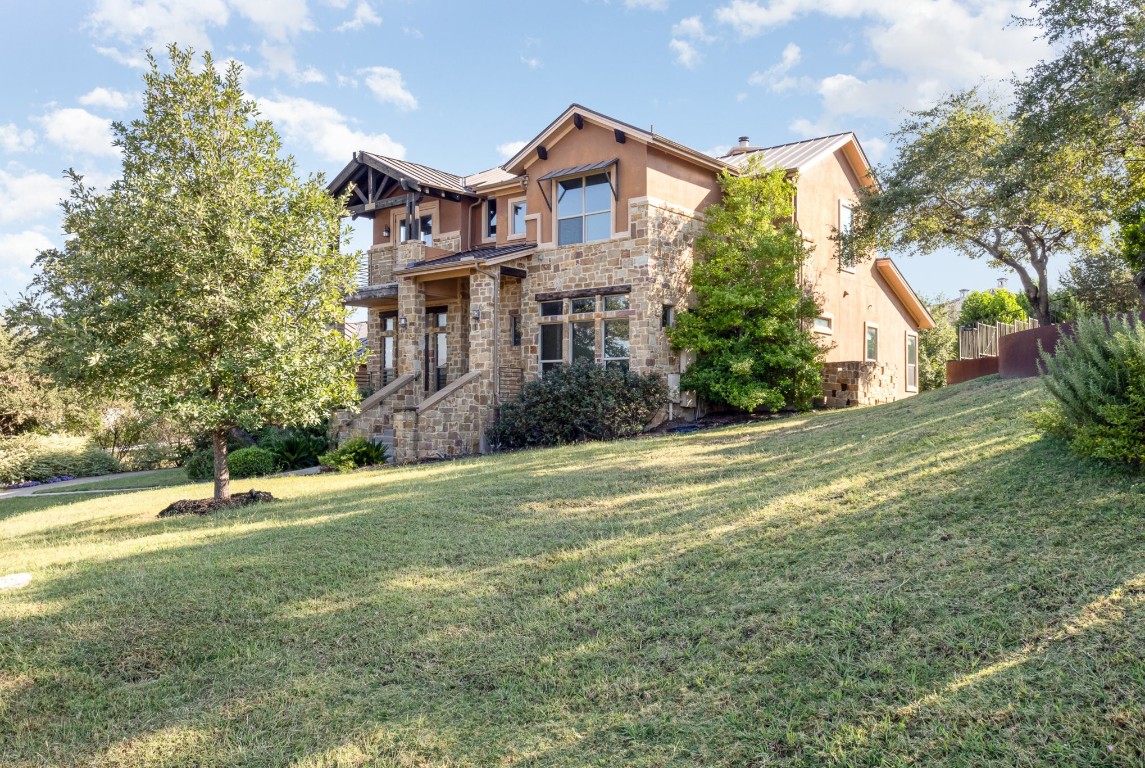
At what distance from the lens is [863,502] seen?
255 inches

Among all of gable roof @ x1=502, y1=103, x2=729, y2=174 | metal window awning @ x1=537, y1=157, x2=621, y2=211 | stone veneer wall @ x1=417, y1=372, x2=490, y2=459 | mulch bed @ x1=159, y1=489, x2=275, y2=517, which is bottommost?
mulch bed @ x1=159, y1=489, x2=275, y2=517

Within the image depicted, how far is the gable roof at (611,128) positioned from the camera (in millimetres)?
16312

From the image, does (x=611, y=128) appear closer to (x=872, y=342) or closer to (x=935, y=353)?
(x=872, y=342)

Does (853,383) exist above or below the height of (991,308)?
below

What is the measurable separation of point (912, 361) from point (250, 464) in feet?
70.6

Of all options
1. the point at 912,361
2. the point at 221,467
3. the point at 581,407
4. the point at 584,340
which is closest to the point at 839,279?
the point at 912,361

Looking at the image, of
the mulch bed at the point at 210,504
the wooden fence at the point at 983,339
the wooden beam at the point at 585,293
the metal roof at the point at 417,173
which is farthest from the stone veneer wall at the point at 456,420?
the wooden fence at the point at 983,339

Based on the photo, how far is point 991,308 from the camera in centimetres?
3234

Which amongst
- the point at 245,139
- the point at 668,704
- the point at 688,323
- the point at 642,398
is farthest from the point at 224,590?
the point at 688,323

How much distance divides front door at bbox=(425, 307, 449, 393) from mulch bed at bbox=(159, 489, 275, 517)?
9741 mm

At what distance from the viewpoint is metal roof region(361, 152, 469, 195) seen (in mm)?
A: 20172

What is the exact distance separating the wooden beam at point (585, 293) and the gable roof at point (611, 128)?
3.35 m

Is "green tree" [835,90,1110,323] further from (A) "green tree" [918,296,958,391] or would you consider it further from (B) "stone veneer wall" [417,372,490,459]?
(B) "stone veneer wall" [417,372,490,459]

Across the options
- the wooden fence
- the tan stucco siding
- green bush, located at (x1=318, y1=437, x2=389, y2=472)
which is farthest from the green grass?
the wooden fence
